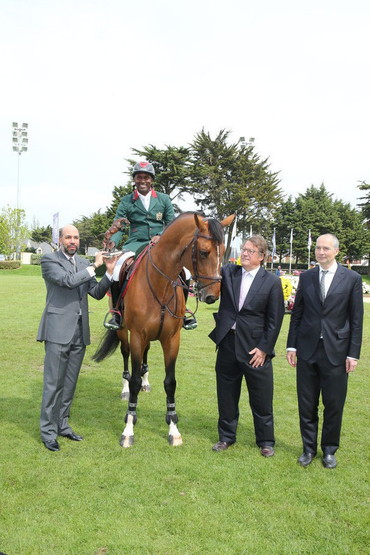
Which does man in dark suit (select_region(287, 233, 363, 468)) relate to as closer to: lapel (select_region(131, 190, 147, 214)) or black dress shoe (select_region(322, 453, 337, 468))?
black dress shoe (select_region(322, 453, 337, 468))

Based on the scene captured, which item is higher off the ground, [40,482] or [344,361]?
[344,361]

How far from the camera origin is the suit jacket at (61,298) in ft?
16.4

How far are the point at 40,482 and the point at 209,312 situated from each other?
15.1m

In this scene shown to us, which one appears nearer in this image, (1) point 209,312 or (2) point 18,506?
(2) point 18,506

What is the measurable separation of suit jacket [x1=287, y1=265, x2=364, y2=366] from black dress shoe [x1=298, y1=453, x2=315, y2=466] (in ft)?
3.61

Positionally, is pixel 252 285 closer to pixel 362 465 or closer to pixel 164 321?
pixel 164 321

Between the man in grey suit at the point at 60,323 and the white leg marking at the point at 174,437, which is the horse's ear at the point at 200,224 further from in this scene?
the white leg marking at the point at 174,437

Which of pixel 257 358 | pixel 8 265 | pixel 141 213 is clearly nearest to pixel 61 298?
pixel 141 213

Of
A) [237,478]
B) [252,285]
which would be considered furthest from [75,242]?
[237,478]

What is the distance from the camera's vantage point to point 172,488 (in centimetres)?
425

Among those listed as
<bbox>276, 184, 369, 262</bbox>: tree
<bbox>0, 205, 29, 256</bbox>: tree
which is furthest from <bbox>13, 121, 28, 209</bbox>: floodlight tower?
<bbox>276, 184, 369, 262</bbox>: tree

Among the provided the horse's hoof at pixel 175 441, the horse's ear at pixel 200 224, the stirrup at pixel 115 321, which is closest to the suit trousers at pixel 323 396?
the horse's hoof at pixel 175 441

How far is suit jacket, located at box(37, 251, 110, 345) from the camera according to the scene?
16.4ft

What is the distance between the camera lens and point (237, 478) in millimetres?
4488
